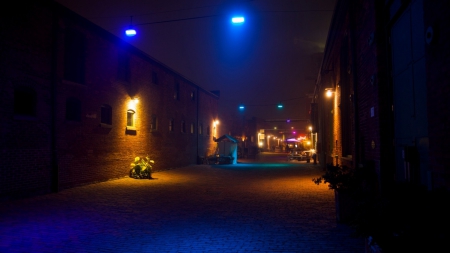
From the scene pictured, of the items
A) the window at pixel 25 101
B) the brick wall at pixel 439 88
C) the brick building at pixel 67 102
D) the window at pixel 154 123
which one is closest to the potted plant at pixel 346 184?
the brick wall at pixel 439 88

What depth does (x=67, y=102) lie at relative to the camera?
12.6 m

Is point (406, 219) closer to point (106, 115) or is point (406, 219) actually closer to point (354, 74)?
point (354, 74)

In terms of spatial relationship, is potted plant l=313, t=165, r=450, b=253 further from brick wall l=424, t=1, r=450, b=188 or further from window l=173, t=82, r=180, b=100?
window l=173, t=82, r=180, b=100

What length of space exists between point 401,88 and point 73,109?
1150cm

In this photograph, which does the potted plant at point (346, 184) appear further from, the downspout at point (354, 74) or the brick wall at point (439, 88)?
the brick wall at point (439, 88)

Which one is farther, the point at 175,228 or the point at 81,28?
the point at 81,28

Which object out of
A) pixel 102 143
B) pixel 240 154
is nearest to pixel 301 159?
pixel 240 154

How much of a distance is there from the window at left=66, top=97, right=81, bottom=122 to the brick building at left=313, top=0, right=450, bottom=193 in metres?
10.1

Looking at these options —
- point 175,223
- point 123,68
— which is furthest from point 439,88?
point 123,68

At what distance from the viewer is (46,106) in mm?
11062

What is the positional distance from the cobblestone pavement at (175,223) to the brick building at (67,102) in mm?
1382

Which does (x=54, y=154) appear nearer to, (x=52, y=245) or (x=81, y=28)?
(x=81, y=28)

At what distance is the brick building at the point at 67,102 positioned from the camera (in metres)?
9.82

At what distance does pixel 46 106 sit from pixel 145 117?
7769 millimetres
